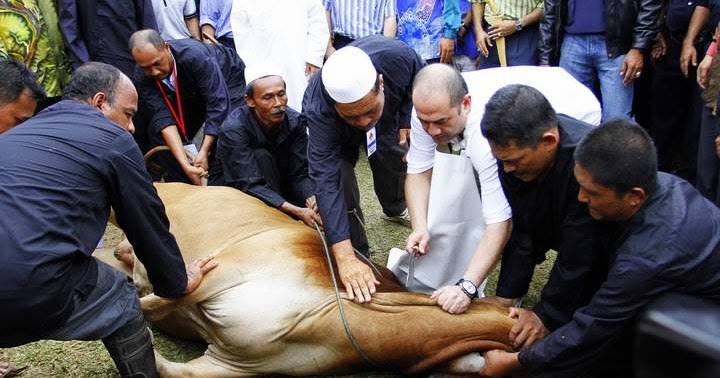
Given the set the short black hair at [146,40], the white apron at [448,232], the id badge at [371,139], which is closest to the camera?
the white apron at [448,232]

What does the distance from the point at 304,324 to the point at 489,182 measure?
38.2 inches

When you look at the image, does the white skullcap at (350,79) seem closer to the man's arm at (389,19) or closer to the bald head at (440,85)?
the bald head at (440,85)

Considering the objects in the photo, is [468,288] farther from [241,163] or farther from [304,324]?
[241,163]

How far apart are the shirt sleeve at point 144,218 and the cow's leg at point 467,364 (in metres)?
1.12

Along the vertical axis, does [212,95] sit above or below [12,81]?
below

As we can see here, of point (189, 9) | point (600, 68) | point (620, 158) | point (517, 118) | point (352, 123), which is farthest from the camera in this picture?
point (189, 9)

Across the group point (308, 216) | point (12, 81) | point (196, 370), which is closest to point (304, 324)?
point (196, 370)

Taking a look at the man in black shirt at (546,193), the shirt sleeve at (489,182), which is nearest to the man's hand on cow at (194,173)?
the shirt sleeve at (489,182)

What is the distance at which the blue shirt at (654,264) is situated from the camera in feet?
8.12

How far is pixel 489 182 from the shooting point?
3135 millimetres

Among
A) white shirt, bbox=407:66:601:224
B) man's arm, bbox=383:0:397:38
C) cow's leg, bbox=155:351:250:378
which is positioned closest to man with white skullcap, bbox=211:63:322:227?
white shirt, bbox=407:66:601:224

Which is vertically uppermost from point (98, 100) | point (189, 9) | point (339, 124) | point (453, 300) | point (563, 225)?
point (98, 100)

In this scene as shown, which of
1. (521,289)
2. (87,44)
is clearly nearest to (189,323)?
(521,289)

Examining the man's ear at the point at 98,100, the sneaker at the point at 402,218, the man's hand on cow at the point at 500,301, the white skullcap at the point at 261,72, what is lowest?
the sneaker at the point at 402,218
